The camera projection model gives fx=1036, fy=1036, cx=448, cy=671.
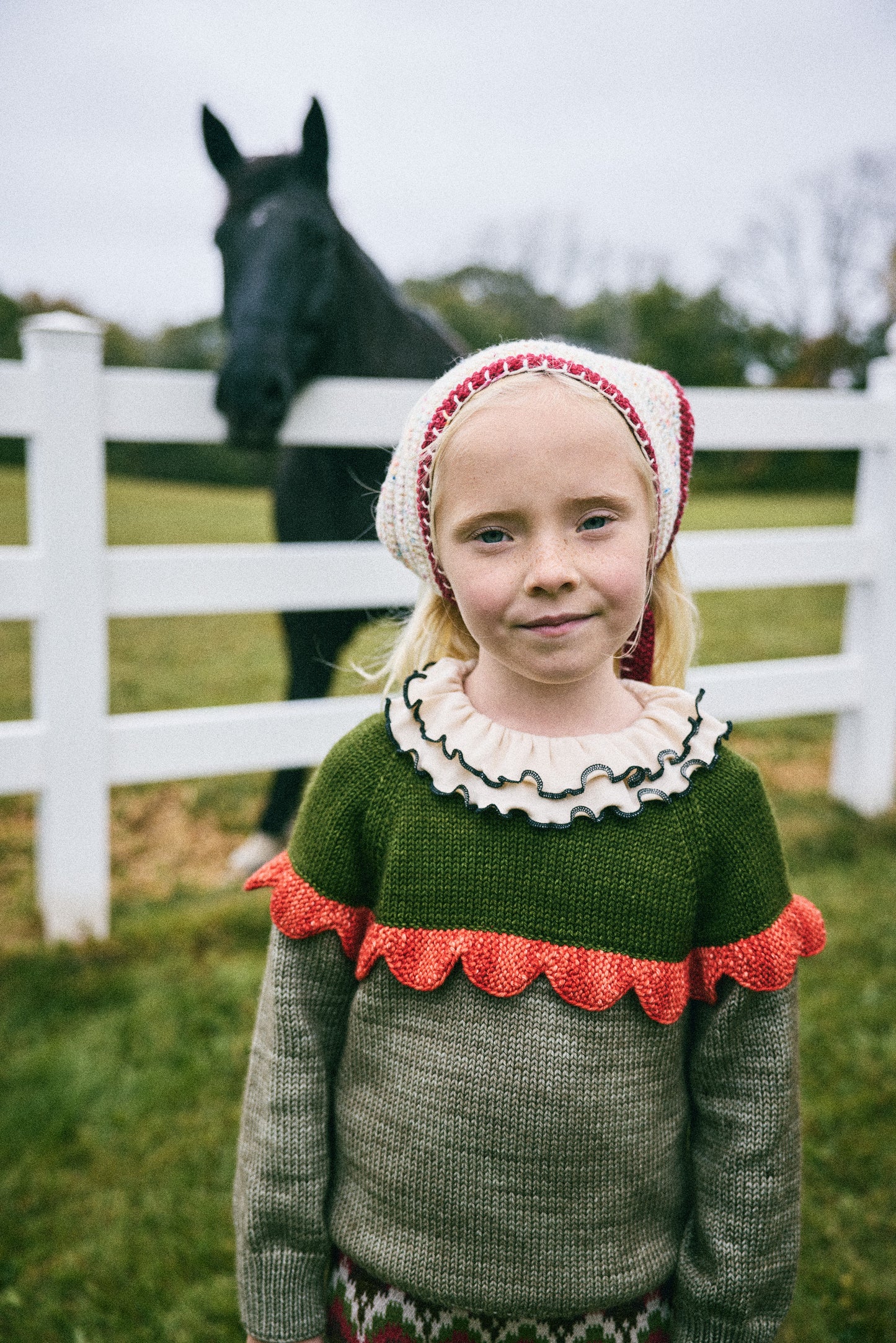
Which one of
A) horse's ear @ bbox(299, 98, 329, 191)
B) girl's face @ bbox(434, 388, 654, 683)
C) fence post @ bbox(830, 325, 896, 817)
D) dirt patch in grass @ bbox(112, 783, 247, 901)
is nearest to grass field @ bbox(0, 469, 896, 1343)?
dirt patch in grass @ bbox(112, 783, 247, 901)

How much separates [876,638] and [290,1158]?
10.9 feet

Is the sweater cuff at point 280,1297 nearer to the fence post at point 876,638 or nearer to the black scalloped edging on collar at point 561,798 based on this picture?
the black scalloped edging on collar at point 561,798

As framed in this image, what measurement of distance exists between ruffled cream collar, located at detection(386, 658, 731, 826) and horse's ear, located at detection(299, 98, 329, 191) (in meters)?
2.35

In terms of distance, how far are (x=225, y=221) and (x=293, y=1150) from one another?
2.62m

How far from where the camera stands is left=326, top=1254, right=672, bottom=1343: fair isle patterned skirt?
44.6 inches

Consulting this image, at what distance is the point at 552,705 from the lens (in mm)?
1171

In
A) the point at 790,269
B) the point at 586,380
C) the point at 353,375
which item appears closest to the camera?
the point at 586,380

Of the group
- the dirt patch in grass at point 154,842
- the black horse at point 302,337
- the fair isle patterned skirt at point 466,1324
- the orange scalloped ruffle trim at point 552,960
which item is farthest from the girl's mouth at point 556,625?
the dirt patch in grass at point 154,842

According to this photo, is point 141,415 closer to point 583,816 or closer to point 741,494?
point 583,816

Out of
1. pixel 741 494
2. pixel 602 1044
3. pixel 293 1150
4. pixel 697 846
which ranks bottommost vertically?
pixel 741 494

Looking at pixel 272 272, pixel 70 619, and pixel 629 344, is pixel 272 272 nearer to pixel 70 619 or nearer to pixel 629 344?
pixel 70 619

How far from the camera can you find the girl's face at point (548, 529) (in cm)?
105

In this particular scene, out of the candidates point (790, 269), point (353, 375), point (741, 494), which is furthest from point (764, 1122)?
point (790, 269)

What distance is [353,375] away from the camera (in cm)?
321
